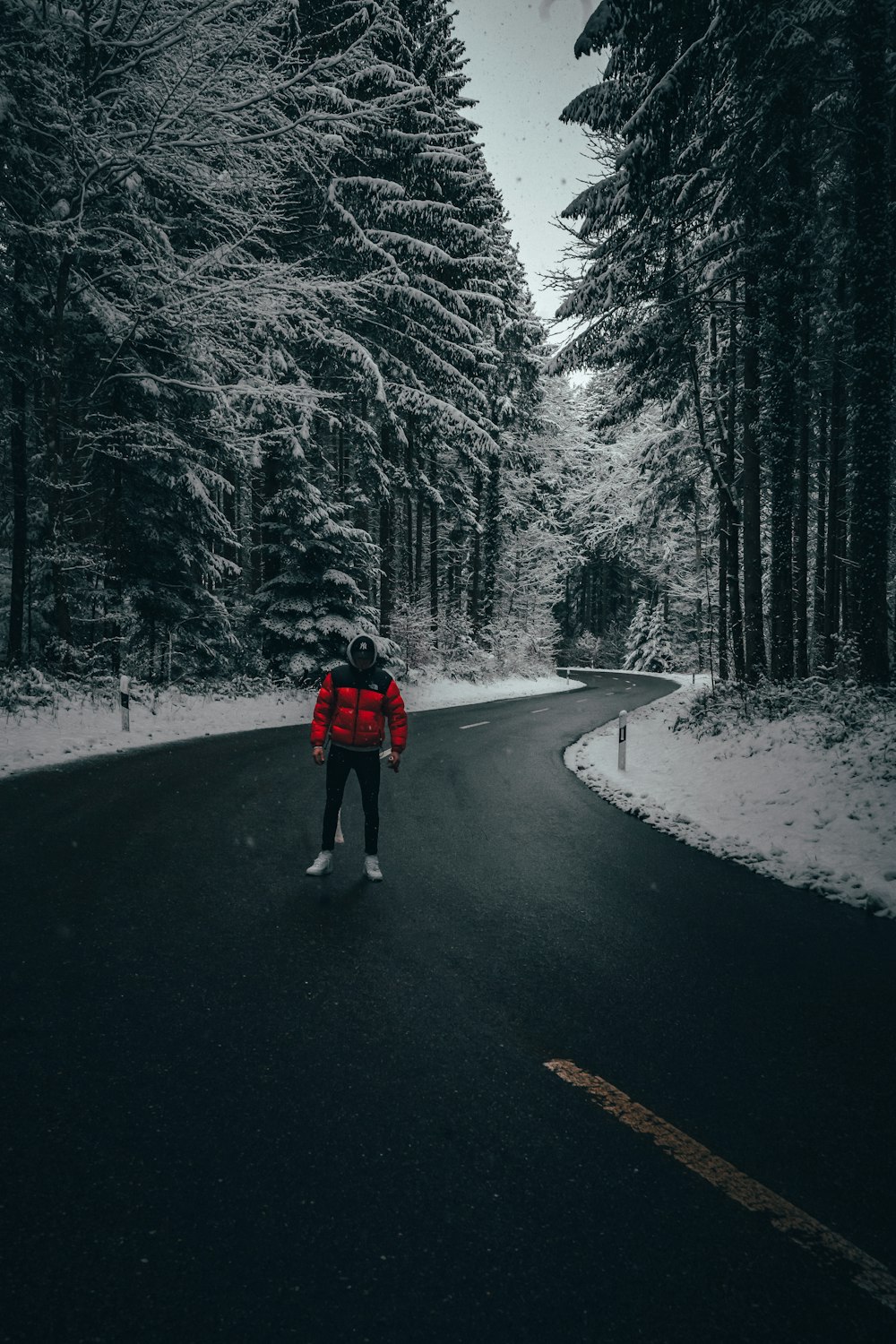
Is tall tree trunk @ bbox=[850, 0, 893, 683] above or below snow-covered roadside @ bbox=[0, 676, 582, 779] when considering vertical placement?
above

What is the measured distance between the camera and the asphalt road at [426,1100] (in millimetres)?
2088

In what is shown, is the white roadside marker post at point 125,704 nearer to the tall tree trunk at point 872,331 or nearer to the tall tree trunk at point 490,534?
the tall tree trunk at point 872,331

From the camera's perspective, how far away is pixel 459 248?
→ 19.2 metres

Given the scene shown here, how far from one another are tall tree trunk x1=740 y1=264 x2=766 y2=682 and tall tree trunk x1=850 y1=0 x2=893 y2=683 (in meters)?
2.90

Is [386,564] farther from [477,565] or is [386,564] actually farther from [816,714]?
[816,714]

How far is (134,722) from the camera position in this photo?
14461 millimetres

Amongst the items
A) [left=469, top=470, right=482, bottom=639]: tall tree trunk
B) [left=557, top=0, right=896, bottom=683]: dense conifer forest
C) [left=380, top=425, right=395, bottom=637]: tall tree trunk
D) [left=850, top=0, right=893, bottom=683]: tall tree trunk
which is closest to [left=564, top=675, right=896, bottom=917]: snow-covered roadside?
[left=850, top=0, right=893, bottom=683]: tall tree trunk

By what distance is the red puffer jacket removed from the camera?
602cm

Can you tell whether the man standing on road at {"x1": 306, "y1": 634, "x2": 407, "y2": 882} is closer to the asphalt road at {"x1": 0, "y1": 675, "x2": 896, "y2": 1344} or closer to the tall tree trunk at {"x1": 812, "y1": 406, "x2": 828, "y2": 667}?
the asphalt road at {"x1": 0, "y1": 675, "x2": 896, "y2": 1344}

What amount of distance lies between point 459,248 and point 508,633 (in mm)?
19389

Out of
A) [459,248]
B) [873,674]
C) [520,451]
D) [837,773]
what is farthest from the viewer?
[520,451]

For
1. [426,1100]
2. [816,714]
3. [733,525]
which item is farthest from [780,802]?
[733,525]

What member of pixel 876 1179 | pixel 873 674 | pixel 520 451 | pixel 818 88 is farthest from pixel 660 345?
pixel 520 451

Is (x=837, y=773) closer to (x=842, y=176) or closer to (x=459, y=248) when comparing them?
(x=842, y=176)
